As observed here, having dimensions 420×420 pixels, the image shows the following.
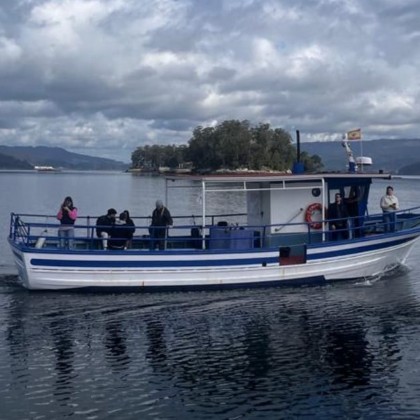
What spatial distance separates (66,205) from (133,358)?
9.26 m

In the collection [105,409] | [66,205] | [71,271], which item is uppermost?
[66,205]

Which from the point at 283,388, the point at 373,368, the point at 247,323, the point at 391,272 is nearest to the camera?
the point at 283,388

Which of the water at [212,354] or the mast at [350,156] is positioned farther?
the mast at [350,156]

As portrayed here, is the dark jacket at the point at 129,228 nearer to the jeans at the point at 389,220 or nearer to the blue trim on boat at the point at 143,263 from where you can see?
the blue trim on boat at the point at 143,263


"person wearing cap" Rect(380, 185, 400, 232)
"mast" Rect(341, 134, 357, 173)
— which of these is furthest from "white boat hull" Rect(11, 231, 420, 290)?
"mast" Rect(341, 134, 357, 173)

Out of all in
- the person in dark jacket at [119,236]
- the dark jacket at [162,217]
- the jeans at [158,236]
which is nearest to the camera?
the jeans at [158,236]

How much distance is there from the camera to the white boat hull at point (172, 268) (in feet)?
70.2

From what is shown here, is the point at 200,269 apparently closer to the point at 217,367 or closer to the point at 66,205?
the point at 66,205

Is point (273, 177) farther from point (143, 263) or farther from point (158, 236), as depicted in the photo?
point (143, 263)

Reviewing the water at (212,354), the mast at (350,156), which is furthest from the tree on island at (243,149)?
the water at (212,354)

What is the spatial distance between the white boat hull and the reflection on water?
46cm

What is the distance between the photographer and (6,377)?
1383cm

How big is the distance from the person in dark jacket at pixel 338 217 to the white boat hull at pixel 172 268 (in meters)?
0.76

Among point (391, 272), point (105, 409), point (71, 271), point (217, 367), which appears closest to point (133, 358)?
point (217, 367)
